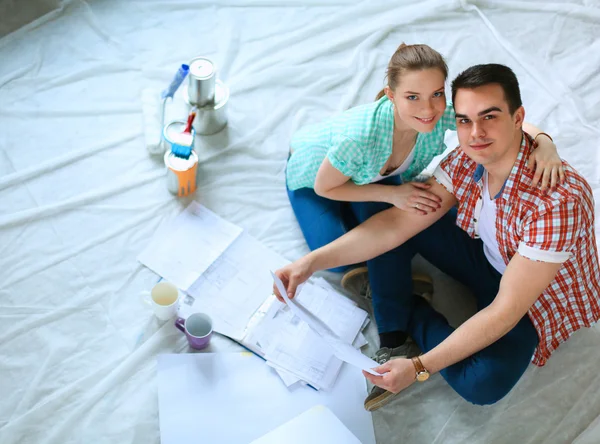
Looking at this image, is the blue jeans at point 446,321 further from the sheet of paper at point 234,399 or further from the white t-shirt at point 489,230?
the sheet of paper at point 234,399

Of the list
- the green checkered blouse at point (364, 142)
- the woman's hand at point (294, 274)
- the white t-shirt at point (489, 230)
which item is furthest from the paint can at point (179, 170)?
the white t-shirt at point (489, 230)

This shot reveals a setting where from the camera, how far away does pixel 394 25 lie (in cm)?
223

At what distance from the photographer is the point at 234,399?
1.58m

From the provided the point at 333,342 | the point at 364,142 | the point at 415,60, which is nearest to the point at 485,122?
the point at 415,60

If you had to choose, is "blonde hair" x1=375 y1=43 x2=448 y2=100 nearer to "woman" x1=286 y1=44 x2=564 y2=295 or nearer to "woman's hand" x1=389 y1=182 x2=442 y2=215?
"woman" x1=286 y1=44 x2=564 y2=295

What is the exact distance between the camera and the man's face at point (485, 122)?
1258 mm

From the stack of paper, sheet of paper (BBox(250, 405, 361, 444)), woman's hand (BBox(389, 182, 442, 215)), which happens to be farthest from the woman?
sheet of paper (BBox(250, 405, 361, 444))

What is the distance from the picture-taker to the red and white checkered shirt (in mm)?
1317

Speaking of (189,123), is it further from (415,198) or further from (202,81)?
(415,198)

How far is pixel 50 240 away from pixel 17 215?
112 millimetres

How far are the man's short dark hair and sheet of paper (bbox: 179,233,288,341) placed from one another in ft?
2.43

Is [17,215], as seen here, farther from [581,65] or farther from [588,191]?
[581,65]

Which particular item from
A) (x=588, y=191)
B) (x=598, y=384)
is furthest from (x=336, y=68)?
(x=598, y=384)

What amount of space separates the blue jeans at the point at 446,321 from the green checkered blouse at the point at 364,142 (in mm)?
192
